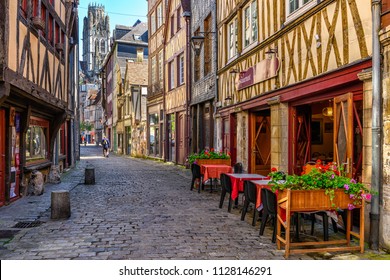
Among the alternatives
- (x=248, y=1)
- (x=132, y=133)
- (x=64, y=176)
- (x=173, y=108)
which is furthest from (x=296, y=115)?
(x=132, y=133)

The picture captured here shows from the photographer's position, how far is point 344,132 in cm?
616

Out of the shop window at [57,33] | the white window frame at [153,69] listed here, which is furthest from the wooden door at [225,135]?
the white window frame at [153,69]

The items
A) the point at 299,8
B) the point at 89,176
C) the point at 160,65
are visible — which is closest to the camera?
the point at 299,8

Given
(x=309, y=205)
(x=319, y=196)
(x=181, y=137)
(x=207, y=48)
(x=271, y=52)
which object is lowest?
(x=309, y=205)

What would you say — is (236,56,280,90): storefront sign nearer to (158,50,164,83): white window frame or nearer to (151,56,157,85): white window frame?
(158,50,164,83): white window frame

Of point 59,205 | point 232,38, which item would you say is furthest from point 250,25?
point 59,205

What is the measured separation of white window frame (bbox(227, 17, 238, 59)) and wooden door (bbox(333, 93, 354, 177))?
6.16 metres

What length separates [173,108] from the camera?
20438 millimetres

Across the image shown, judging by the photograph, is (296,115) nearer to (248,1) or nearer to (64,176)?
(248,1)

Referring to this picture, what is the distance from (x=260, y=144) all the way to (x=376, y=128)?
6565 mm

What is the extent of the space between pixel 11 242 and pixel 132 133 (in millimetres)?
25259

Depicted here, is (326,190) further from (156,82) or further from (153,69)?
(153,69)

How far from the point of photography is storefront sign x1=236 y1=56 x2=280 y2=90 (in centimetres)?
890

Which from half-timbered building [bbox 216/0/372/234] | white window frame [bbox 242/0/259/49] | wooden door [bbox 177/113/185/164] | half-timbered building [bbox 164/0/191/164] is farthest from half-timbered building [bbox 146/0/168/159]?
white window frame [bbox 242/0/259/49]
